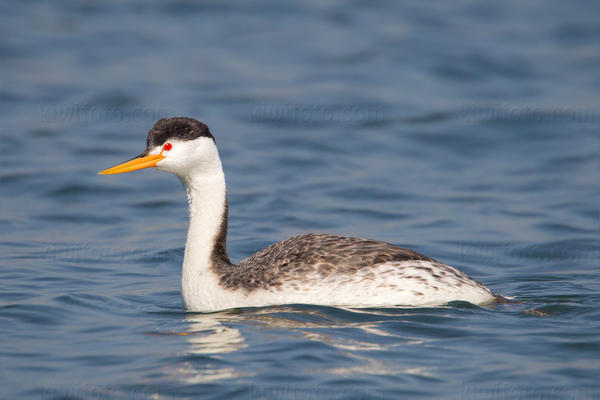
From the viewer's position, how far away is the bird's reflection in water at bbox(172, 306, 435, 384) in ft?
29.3

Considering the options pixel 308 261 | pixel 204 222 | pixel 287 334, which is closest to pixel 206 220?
pixel 204 222

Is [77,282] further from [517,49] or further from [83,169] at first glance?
[517,49]

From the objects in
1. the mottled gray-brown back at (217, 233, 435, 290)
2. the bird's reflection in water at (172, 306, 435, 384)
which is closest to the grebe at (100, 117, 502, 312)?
the mottled gray-brown back at (217, 233, 435, 290)

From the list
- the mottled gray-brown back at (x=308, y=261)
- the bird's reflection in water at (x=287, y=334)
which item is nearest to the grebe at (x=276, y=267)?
the mottled gray-brown back at (x=308, y=261)

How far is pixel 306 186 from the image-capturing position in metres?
18.2

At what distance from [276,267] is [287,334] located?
92cm

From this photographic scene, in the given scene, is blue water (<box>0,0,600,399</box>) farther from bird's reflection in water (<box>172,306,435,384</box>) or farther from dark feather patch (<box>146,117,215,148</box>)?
dark feather patch (<box>146,117,215,148</box>)

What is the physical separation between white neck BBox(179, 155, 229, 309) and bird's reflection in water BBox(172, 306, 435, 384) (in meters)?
0.48

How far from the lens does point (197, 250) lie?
10867mm

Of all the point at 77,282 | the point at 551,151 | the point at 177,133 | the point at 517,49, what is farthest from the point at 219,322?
the point at 517,49

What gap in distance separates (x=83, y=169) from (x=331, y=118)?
20.5 feet

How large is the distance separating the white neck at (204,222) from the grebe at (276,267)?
1cm

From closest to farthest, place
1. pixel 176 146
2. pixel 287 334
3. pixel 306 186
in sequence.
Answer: pixel 287 334 → pixel 176 146 → pixel 306 186

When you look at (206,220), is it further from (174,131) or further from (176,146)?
(174,131)
